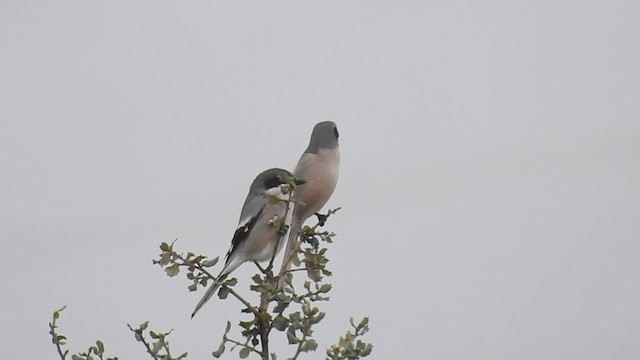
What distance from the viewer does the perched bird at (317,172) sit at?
3652 millimetres

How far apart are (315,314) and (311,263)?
6.7 inches

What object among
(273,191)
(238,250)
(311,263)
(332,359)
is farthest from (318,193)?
(332,359)

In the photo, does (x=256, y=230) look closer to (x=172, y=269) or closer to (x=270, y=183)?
(x=270, y=183)

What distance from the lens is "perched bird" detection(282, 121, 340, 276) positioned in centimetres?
365

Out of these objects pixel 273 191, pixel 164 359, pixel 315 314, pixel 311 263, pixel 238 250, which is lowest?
pixel 164 359

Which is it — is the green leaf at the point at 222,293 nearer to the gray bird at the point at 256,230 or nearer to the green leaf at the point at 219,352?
the green leaf at the point at 219,352

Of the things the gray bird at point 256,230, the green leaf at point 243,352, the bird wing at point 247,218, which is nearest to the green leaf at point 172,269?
the green leaf at point 243,352

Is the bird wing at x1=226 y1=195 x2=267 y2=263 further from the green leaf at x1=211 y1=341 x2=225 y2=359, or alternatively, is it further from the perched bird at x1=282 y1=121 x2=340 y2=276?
the green leaf at x1=211 y1=341 x2=225 y2=359

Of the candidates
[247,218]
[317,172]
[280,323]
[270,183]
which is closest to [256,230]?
[247,218]

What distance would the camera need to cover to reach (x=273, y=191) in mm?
3629

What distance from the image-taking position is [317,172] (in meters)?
3.74

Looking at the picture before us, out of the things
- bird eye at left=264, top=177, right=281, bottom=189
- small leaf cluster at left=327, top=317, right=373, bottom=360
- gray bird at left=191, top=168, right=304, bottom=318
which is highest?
bird eye at left=264, top=177, right=281, bottom=189

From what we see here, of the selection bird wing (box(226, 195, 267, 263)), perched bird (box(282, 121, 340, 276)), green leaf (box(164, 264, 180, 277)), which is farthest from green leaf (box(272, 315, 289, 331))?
bird wing (box(226, 195, 267, 263))

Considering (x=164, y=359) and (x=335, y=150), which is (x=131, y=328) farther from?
(x=335, y=150)
